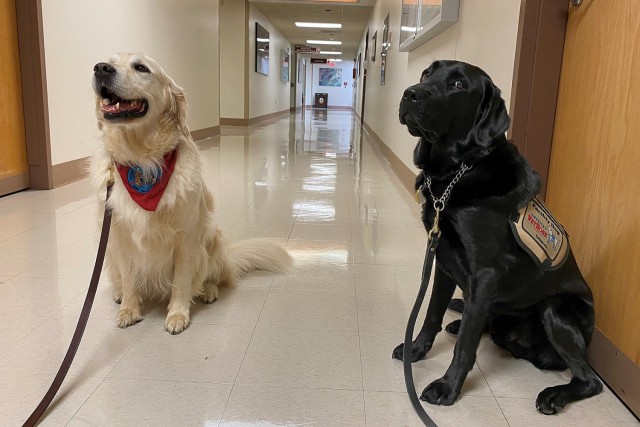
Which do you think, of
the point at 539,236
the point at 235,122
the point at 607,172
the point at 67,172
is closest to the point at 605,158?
the point at 607,172

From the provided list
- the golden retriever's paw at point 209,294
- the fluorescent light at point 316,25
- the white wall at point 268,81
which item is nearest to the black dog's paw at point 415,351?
the golden retriever's paw at point 209,294

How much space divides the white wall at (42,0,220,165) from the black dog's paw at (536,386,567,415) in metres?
2.42

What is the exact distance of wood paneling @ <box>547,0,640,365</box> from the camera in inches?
64.6

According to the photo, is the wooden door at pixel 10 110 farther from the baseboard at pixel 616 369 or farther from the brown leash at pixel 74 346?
the baseboard at pixel 616 369

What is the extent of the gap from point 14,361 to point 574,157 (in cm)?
224

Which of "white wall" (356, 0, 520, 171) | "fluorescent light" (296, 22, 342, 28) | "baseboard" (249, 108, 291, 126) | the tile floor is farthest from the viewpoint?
"fluorescent light" (296, 22, 342, 28)

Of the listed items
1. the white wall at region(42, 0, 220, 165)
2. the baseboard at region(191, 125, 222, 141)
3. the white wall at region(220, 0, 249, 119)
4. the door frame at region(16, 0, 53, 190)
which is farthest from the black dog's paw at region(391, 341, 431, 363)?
the white wall at region(220, 0, 249, 119)

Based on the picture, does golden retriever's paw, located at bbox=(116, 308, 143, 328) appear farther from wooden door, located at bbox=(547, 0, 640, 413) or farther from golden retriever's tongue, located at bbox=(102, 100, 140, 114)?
wooden door, located at bbox=(547, 0, 640, 413)

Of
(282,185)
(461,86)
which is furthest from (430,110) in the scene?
(282,185)

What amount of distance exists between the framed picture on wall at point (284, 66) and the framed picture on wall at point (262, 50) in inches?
158

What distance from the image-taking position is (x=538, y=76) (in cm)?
227

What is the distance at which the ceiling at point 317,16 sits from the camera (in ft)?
43.2

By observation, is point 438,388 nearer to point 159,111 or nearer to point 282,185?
point 159,111

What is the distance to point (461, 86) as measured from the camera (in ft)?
4.90
